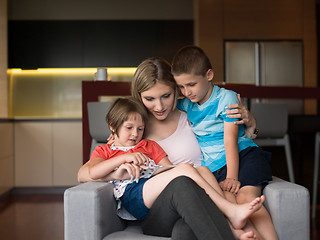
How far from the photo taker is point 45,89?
5.63 m

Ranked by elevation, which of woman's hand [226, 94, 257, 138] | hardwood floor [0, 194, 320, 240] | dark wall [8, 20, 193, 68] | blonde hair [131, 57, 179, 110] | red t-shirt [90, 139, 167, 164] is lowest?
hardwood floor [0, 194, 320, 240]

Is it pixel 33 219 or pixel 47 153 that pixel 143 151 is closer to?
pixel 33 219

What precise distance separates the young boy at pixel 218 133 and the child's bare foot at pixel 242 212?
19 cm

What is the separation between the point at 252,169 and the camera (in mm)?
1568

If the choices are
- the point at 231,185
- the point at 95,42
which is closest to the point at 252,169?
the point at 231,185

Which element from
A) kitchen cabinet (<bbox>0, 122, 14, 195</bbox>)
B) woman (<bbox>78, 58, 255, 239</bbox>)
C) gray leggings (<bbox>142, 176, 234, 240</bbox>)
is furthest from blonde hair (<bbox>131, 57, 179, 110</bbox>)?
kitchen cabinet (<bbox>0, 122, 14, 195</bbox>)

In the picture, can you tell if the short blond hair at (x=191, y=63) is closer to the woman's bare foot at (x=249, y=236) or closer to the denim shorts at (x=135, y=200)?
→ the denim shorts at (x=135, y=200)

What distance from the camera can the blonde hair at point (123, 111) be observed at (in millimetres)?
1652

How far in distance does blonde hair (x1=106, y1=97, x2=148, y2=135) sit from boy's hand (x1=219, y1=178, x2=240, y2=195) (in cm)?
46

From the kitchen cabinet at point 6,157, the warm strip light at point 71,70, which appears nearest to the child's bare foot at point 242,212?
the kitchen cabinet at point 6,157

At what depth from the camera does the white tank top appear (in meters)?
1.79

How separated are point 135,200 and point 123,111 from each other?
388 millimetres

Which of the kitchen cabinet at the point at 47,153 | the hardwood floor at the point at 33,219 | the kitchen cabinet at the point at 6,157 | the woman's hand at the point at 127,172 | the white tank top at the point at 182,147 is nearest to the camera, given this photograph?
the woman's hand at the point at 127,172

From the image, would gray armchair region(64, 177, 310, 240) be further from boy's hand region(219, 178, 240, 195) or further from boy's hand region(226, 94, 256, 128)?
boy's hand region(226, 94, 256, 128)
